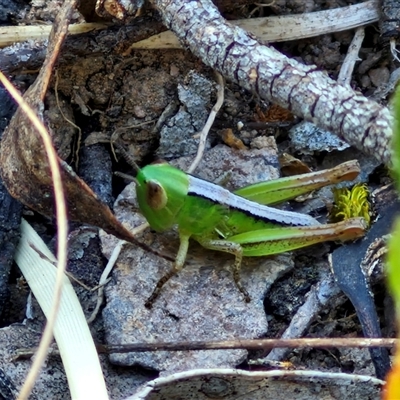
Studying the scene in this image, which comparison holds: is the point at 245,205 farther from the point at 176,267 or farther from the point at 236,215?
the point at 176,267

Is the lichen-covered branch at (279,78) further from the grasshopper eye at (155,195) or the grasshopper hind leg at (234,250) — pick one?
the grasshopper hind leg at (234,250)

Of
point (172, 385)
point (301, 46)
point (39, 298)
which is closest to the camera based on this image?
point (172, 385)

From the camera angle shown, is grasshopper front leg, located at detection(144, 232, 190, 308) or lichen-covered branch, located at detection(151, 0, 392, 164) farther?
grasshopper front leg, located at detection(144, 232, 190, 308)

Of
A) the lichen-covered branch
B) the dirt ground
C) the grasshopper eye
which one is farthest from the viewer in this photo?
the grasshopper eye

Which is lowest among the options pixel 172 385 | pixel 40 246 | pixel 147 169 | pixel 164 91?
pixel 172 385

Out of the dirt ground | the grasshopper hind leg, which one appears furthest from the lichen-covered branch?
the grasshopper hind leg

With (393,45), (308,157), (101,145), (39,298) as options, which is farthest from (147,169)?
(393,45)

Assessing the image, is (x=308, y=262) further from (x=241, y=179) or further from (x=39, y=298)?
(x=39, y=298)

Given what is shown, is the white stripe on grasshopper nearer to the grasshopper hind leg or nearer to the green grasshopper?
the green grasshopper

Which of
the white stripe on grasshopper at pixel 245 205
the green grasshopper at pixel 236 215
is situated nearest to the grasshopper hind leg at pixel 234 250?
the green grasshopper at pixel 236 215
